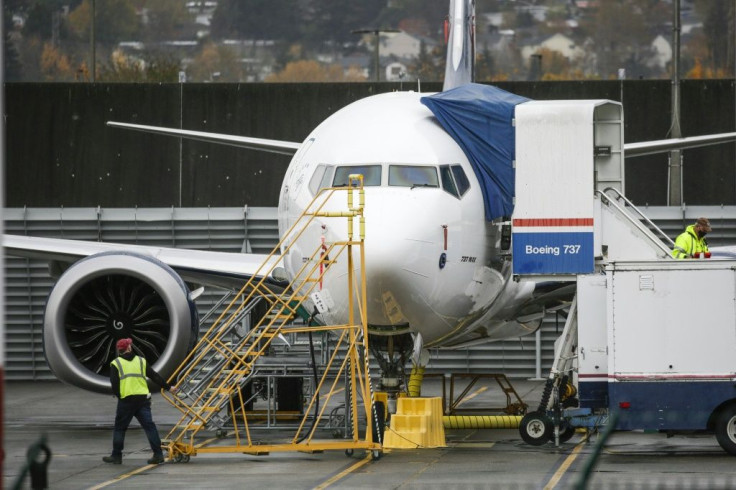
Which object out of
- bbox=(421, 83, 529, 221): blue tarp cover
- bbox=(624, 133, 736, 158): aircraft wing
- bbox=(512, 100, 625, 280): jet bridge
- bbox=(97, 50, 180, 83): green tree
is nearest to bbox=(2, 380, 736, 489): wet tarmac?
bbox=(512, 100, 625, 280): jet bridge

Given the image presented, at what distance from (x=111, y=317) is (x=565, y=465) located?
723cm

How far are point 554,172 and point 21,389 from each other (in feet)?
51.2

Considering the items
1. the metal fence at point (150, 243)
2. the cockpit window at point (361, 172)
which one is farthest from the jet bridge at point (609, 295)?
the metal fence at point (150, 243)

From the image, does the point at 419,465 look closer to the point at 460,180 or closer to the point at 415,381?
the point at 415,381

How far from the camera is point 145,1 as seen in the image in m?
48.2

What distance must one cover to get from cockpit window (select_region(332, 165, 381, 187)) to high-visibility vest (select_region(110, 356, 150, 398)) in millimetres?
3181

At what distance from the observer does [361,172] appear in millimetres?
14688

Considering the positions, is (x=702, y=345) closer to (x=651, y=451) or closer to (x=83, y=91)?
(x=651, y=451)

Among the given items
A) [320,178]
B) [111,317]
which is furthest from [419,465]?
[111,317]

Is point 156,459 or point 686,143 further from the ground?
point 686,143

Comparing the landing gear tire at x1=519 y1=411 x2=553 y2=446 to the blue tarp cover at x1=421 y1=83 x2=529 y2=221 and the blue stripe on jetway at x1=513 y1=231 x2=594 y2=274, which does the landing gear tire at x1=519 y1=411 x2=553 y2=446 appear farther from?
the blue tarp cover at x1=421 y1=83 x2=529 y2=221

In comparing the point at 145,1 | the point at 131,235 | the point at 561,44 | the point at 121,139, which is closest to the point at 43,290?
the point at 131,235

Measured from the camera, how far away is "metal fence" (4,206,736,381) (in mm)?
28031

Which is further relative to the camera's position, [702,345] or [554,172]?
[554,172]
